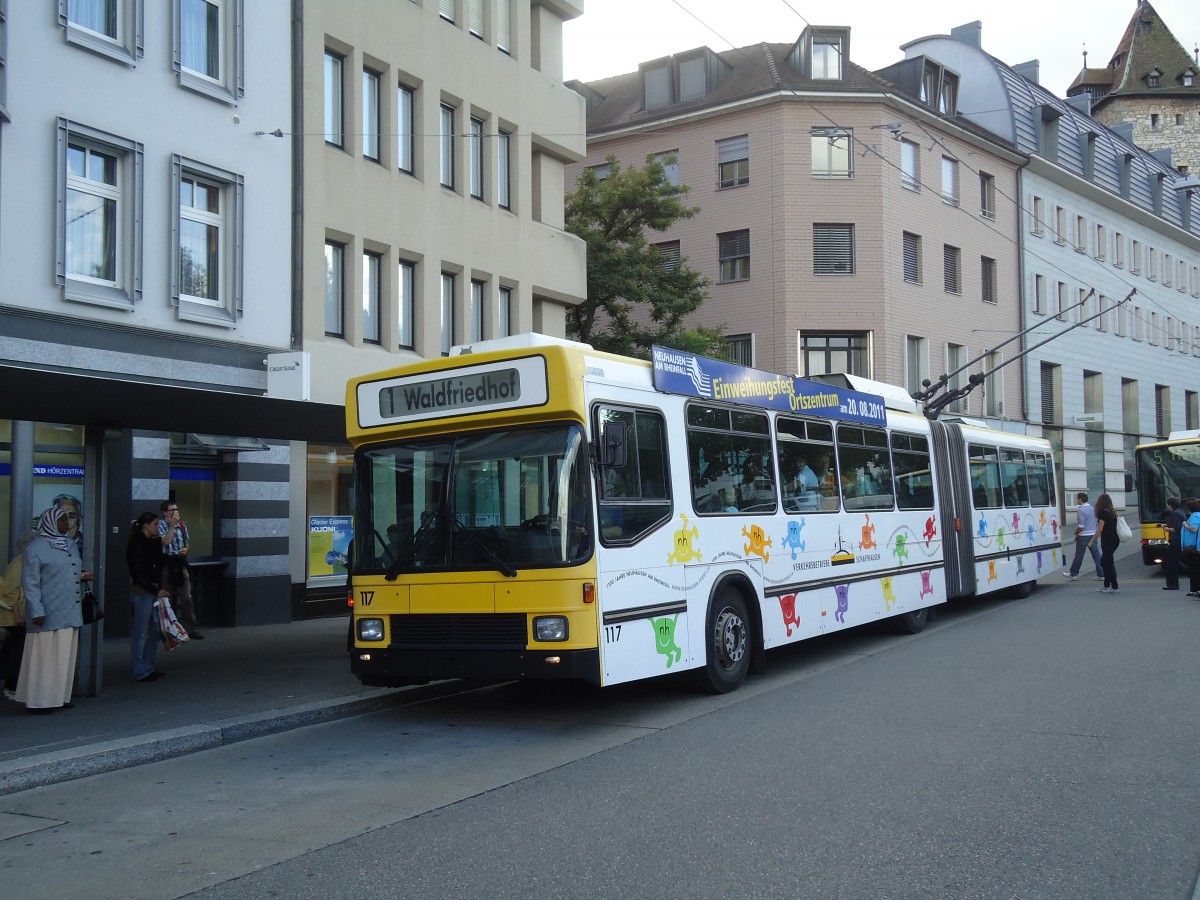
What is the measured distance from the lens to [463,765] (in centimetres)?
791

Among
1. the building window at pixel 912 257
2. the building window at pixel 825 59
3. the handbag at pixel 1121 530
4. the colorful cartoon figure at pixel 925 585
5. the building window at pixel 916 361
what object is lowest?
the colorful cartoon figure at pixel 925 585

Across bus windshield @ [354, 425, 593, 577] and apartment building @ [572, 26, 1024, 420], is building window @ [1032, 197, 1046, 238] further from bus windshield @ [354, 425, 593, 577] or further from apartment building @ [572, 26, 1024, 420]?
bus windshield @ [354, 425, 593, 577]

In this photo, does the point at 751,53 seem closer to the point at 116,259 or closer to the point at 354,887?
the point at 116,259

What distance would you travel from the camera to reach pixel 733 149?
36.8 metres

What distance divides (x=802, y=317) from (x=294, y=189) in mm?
20520

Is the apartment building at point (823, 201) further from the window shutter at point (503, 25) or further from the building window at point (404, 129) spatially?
the building window at point (404, 129)

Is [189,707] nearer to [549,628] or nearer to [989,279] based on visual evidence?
[549,628]

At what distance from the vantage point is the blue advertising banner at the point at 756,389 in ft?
33.1

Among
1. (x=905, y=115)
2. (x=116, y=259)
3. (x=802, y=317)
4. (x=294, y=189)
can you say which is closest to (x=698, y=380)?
(x=116, y=259)

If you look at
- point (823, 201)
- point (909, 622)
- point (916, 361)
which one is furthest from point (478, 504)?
point (916, 361)

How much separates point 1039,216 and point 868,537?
33.9 meters

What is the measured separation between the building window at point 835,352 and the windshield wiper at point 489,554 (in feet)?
90.1

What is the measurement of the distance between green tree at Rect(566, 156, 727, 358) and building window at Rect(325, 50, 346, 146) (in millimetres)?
9535

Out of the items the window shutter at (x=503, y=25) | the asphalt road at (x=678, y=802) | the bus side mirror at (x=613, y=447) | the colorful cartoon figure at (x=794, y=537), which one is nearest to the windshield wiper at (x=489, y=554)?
the bus side mirror at (x=613, y=447)
